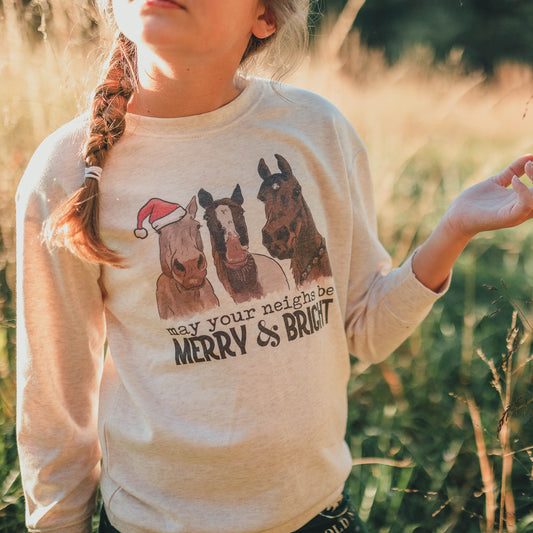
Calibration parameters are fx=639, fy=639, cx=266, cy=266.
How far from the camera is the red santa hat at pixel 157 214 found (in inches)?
49.1

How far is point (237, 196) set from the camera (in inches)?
50.4

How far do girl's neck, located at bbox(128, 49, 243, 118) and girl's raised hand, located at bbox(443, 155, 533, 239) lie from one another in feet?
1.80

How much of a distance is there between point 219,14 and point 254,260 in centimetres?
48

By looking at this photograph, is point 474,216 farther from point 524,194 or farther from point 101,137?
point 101,137

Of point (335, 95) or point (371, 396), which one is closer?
point (371, 396)

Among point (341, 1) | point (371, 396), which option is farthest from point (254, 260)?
point (341, 1)

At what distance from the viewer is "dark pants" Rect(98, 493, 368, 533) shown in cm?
133

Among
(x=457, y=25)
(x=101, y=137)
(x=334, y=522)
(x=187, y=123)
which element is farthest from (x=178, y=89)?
(x=457, y=25)

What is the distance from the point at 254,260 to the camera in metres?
1.28

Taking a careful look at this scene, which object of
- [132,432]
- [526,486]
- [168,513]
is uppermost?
[132,432]

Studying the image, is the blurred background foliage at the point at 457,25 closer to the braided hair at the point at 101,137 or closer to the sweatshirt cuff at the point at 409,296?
the braided hair at the point at 101,137

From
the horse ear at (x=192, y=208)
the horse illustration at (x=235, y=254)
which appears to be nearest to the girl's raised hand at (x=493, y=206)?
the horse illustration at (x=235, y=254)

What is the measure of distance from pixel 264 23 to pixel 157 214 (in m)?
0.53

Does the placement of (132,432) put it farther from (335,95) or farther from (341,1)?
(341,1)
